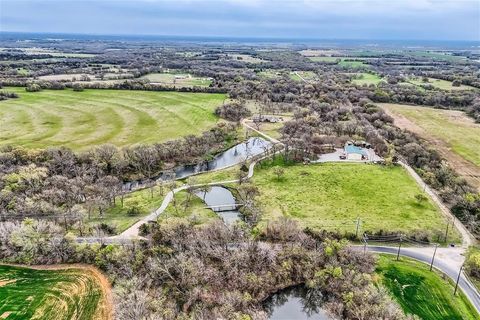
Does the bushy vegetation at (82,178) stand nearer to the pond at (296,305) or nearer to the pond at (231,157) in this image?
the pond at (231,157)

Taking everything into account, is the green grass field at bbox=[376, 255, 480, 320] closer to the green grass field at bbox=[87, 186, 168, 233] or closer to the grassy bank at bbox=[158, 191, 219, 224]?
the grassy bank at bbox=[158, 191, 219, 224]

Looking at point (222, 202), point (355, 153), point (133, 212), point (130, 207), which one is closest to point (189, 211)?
point (222, 202)

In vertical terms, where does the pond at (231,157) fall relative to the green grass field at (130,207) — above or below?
below

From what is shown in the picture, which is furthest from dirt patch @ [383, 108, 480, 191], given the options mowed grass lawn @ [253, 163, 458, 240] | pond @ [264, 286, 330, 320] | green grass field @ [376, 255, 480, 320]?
pond @ [264, 286, 330, 320]

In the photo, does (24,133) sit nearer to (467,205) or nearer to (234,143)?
(234,143)

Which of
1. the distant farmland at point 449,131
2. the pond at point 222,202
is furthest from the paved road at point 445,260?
the distant farmland at point 449,131
